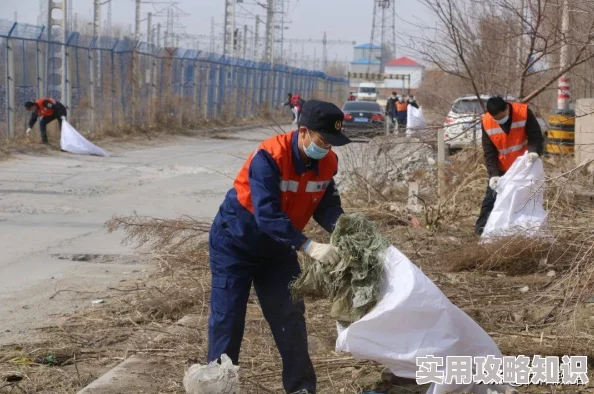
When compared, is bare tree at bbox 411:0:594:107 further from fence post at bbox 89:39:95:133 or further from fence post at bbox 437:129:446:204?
fence post at bbox 89:39:95:133

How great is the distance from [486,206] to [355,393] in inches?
180

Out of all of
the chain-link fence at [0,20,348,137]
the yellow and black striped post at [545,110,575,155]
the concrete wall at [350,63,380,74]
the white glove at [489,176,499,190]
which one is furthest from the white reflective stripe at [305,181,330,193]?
the concrete wall at [350,63,380,74]

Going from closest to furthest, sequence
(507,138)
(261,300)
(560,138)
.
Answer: (261,300)
(507,138)
(560,138)

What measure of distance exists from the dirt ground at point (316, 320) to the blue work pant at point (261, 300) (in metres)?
0.25

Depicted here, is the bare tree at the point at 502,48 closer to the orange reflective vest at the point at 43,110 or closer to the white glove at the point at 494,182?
the white glove at the point at 494,182

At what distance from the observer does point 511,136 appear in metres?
8.59

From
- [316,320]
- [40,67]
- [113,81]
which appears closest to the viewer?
[316,320]

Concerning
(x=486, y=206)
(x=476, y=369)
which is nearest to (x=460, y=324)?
(x=476, y=369)

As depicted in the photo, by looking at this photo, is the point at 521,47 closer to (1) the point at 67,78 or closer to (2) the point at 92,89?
(1) the point at 67,78

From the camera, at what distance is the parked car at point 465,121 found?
11.6m

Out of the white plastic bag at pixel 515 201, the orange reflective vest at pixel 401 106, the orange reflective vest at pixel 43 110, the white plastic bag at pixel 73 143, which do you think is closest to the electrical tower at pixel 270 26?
the orange reflective vest at pixel 401 106

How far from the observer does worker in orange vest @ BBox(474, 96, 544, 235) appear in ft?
27.8

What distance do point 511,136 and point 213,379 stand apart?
532 centimetres

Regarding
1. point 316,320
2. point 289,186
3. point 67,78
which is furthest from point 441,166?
point 67,78
